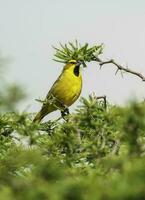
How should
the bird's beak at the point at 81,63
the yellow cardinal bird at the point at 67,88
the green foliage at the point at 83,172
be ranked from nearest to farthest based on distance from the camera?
1. the green foliage at the point at 83,172
2. the bird's beak at the point at 81,63
3. the yellow cardinal bird at the point at 67,88

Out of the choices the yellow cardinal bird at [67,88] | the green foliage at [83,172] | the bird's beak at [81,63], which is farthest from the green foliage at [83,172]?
the yellow cardinal bird at [67,88]

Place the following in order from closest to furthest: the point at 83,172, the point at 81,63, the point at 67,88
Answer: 1. the point at 83,172
2. the point at 81,63
3. the point at 67,88

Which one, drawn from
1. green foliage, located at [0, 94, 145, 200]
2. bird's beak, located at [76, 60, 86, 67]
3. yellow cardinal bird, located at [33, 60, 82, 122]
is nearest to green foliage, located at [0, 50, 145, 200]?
green foliage, located at [0, 94, 145, 200]

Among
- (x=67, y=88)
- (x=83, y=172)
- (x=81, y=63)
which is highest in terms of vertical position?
(x=67, y=88)

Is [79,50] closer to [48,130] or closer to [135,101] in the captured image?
[48,130]

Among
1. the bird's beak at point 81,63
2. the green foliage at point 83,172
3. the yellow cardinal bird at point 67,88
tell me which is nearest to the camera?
the green foliage at point 83,172

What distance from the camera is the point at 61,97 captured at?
9.84 m

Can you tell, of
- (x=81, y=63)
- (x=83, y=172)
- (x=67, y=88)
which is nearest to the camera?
(x=83, y=172)

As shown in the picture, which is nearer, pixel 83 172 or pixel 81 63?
pixel 83 172

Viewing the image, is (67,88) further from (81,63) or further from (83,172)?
(83,172)

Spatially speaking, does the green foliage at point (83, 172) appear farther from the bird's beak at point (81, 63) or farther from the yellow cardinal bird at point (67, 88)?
the yellow cardinal bird at point (67, 88)

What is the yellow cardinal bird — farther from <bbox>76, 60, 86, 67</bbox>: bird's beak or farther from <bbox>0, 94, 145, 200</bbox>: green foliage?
<bbox>0, 94, 145, 200</bbox>: green foliage

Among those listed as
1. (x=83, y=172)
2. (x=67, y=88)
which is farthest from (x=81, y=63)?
(x=67, y=88)

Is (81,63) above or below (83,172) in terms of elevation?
above
